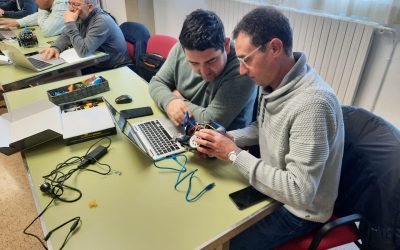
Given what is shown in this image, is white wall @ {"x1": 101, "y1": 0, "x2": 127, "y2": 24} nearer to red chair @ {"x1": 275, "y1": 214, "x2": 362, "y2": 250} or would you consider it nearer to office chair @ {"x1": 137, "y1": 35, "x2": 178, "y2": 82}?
office chair @ {"x1": 137, "y1": 35, "x2": 178, "y2": 82}

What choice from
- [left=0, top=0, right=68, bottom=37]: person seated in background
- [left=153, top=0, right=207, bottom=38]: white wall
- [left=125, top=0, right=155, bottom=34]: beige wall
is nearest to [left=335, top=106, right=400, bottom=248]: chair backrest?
[left=153, top=0, right=207, bottom=38]: white wall

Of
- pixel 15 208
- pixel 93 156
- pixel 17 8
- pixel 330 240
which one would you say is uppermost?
pixel 17 8

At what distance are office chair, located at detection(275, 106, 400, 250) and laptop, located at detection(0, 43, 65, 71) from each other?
1829mm

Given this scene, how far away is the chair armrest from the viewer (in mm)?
971

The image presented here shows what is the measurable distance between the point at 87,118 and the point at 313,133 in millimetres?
963

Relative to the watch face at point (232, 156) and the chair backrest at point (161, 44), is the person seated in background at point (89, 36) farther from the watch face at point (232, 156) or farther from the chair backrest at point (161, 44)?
the watch face at point (232, 156)

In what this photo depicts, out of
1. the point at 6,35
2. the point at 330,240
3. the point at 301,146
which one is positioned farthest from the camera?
the point at 6,35

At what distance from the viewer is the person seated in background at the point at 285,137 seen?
85 cm

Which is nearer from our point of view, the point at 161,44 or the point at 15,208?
the point at 15,208

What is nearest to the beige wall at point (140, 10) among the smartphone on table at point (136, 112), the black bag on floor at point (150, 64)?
the black bag on floor at point (150, 64)

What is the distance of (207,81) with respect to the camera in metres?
1.38

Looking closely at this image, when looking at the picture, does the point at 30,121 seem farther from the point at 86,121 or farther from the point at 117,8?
the point at 117,8

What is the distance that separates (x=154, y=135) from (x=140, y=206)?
0.40 m

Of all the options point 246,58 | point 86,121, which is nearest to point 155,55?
point 86,121
